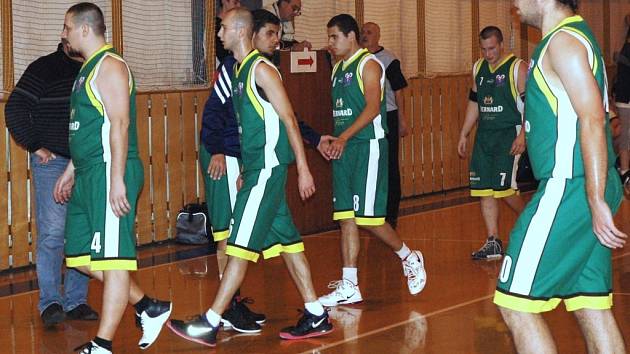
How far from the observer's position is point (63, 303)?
7184 mm

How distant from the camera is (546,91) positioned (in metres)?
4.20

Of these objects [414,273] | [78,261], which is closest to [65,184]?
[78,261]

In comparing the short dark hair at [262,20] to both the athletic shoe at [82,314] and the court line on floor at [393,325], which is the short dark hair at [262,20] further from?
the athletic shoe at [82,314]

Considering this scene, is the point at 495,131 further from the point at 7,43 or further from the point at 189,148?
the point at 7,43

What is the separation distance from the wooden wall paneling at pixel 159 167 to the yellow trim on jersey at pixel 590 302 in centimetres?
658

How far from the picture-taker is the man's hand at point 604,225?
3.99m

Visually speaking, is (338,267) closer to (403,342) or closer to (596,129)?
(403,342)

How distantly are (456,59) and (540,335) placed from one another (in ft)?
36.4

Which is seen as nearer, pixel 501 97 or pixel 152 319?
pixel 152 319

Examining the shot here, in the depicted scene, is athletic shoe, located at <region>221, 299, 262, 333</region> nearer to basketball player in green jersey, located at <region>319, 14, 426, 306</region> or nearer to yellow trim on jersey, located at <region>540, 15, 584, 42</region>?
basketball player in green jersey, located at <region>319, 14, 426, 306</region>

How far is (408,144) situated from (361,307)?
702cm

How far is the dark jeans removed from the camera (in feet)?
34.9

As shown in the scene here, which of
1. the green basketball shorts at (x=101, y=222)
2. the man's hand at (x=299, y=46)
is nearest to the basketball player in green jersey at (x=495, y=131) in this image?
the man's hand at (x=299, y=46)

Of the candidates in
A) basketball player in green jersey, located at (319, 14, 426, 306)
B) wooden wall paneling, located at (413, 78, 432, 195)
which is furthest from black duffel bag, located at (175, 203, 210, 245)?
wooden wall paneling, located at (413, 78, 432, 195)
